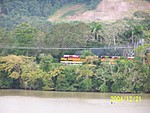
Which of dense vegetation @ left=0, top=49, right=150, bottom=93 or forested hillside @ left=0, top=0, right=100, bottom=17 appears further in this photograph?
forested hillside @ left=0, top=0, right=100, bottom=17

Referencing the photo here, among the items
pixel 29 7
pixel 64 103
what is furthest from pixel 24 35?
pixel 29 7

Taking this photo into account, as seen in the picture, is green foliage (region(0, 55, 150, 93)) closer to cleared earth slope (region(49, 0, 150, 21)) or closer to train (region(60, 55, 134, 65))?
train (region(60, 55, 134, 65))

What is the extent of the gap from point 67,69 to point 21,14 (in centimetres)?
2193

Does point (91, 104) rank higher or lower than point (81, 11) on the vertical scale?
lower

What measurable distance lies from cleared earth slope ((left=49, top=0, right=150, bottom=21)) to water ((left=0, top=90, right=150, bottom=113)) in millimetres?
21377

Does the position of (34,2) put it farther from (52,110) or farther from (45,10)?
(52,110)

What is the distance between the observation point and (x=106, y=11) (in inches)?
1969

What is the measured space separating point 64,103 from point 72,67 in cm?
525

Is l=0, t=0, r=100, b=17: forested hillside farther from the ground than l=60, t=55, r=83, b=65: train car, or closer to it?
farther from the ground

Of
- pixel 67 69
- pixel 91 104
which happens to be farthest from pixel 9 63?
pixel 91 104

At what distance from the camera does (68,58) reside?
3130 centimetres

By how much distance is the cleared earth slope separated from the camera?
48.1 meters
